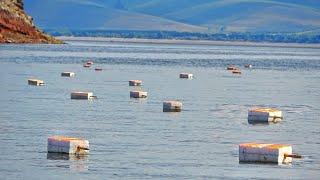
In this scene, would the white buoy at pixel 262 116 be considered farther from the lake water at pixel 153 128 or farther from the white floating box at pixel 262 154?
the white floating box at pixel 262 154

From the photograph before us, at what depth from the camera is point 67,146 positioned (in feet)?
171

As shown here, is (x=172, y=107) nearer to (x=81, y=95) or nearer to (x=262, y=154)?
(x=81, y=95)

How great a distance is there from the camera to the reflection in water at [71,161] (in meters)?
48.9

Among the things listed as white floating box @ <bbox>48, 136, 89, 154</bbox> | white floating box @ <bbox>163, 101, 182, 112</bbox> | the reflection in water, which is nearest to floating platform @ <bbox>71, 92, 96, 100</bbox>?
white floating box @ <bbox>163, 101, 182, 112</bbox>

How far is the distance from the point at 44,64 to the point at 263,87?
4435cm

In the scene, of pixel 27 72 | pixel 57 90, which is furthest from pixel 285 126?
pixel 27 72

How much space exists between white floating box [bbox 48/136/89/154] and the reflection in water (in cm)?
31

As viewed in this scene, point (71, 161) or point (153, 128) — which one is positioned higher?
point (153, 128)

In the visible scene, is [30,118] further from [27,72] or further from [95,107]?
[27,72]

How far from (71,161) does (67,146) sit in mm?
1884

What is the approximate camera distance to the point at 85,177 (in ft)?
152

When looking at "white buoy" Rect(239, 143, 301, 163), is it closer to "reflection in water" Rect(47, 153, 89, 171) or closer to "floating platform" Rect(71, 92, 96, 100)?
"reflection in water" Rect(47, 153, 89, 171)

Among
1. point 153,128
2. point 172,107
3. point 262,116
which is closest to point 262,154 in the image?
point 153,128

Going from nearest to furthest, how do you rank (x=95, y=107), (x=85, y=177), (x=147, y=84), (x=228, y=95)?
(x=85, y=177) → (x=95, y=107) → (x=228, y=95) → (x=147, y=84)
